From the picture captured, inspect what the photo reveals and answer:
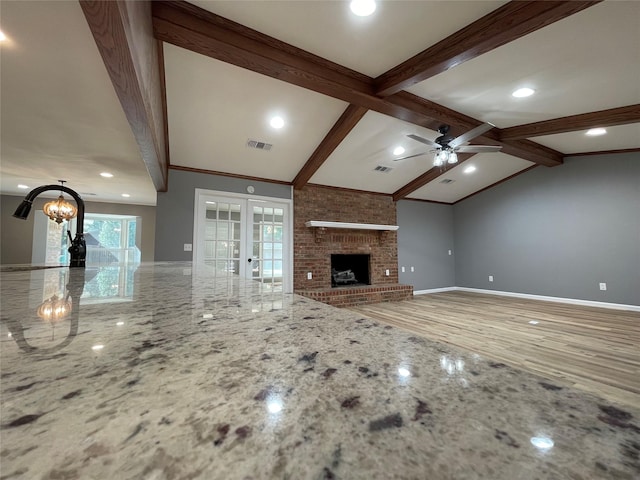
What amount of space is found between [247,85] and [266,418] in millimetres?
3075

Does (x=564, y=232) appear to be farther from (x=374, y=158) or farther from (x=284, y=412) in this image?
(x=284, y=412)

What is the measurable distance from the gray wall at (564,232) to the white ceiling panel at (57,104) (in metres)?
6.62

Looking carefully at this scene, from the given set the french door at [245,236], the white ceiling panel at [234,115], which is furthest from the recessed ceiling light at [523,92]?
the french door at [245,236]

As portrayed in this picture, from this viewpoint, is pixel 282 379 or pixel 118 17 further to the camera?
pixel 118 17

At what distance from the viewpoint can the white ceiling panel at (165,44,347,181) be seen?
99.3 inches

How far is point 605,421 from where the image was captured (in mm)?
218

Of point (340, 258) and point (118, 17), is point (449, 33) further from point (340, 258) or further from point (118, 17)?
point (340, 258)

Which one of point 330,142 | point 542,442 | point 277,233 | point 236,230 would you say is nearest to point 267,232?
point 277,233

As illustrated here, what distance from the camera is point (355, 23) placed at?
202 centimetres

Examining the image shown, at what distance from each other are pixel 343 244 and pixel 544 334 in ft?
10.5

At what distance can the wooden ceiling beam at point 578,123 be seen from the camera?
303 cm

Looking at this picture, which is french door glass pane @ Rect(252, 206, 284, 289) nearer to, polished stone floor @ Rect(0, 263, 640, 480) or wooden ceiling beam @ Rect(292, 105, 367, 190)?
wooden ceiling beam @ Rect(292, 105, 367, 190)

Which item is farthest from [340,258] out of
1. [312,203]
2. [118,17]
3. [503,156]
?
[118,17]

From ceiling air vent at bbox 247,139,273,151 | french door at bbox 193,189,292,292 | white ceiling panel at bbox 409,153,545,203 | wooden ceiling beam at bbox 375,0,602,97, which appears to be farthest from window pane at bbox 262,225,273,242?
white ceiling panel at bbox 409,153,545,203
